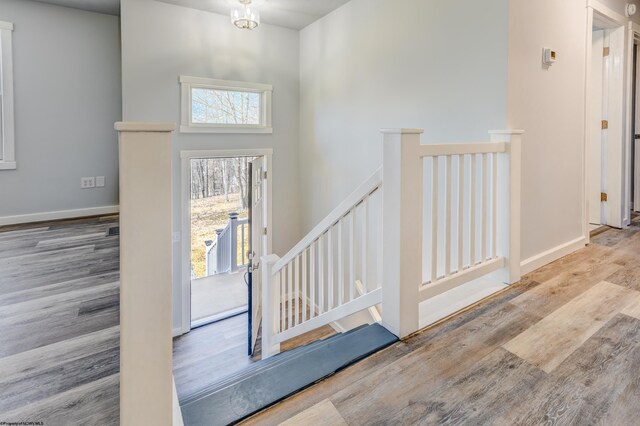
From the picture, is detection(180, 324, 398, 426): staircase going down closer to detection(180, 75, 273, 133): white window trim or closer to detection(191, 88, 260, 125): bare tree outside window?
detection(180, 75, 273, 133): white window trim

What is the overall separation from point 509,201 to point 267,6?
335 centimetres

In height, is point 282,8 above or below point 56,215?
above

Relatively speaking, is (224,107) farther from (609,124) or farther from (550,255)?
(609,124)

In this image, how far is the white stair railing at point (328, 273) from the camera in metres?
2.07

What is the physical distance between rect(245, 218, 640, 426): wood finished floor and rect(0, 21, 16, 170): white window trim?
4.30m

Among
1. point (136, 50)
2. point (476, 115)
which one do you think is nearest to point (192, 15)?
point (136, 50)

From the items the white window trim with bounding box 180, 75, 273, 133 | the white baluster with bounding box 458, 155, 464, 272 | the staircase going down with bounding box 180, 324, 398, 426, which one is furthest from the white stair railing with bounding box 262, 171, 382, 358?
the white window trim with bounding box 180, 75, 273, 133

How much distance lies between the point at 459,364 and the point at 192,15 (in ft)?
14.4

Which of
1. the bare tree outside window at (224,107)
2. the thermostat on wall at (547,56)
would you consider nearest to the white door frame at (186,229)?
the bare tree outside window at (224,107)

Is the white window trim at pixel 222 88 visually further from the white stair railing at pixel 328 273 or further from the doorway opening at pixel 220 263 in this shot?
the white stair railing at pixel 328 273

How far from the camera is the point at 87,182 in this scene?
171 inches

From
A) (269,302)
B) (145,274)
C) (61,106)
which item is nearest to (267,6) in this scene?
(61,106)

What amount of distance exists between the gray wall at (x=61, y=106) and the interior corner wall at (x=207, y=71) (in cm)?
73

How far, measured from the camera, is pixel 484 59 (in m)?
2.57
